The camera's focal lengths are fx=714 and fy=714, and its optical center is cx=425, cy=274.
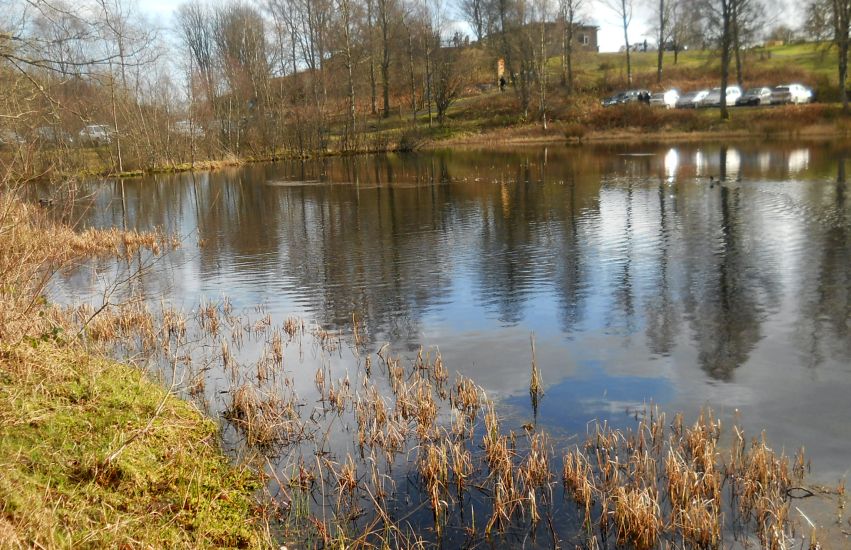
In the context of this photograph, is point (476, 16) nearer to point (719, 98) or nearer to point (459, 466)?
point (719, 98)

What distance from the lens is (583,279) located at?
16047 millimetres

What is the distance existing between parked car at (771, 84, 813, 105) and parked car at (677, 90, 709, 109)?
20.1ft

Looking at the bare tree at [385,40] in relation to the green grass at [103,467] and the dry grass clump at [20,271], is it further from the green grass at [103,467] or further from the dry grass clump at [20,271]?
the green grass at [103,467]

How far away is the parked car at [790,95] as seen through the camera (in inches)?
2286

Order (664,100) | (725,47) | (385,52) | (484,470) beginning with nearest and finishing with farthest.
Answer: (484,470), (725,47), (664,100), (385,52)

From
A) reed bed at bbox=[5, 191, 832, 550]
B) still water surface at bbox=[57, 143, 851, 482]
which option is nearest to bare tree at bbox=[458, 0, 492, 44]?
A: still water surface at bbox=[57, 143, 851, 482]

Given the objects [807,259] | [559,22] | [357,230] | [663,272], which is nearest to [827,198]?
[807,259]

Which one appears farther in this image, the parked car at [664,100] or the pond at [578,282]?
the parked car at [664,100]

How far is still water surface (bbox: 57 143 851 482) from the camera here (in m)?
10.1

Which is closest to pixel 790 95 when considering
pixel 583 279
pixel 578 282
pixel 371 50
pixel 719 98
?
pixel 719 98

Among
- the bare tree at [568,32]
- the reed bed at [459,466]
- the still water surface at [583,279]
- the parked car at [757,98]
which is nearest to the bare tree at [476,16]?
the bare tree at [568,32]

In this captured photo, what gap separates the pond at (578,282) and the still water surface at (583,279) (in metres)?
0.05

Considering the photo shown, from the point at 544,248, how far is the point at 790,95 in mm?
48558

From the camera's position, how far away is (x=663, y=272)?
53.2 feet
